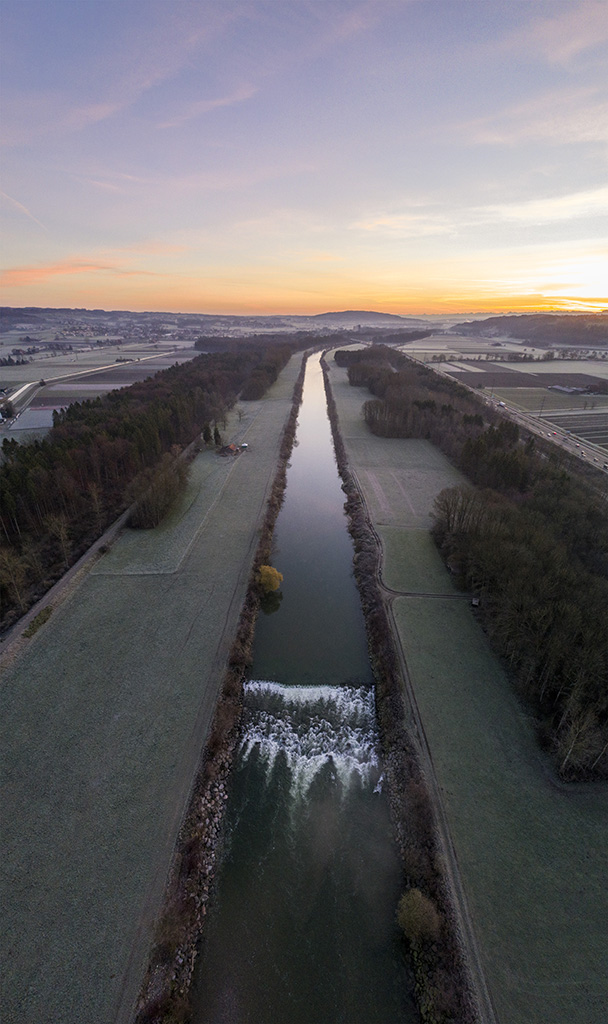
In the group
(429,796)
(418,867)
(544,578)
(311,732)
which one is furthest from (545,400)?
(418,867)

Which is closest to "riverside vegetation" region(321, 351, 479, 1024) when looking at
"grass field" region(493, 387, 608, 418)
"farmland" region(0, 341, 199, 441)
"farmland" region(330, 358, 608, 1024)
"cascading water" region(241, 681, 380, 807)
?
"farmland" region(330, 358, 608, 1024)

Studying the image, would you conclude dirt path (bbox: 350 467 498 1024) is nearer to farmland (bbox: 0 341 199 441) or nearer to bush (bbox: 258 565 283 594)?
bush (bbox: 258 565 283 594)

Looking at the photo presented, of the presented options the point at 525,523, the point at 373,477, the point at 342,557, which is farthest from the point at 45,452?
the point at 525,523

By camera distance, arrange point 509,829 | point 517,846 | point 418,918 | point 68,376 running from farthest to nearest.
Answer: point 68,376, point 509,829, point 517,846, point 418,918

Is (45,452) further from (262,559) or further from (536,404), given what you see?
(536,404)

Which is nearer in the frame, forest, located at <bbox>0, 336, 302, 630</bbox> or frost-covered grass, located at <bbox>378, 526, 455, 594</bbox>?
frost-covered grass, located at <bbox>378, 526, 455, 594</bbox>

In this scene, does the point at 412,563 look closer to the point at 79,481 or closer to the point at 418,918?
the point at 418,918
